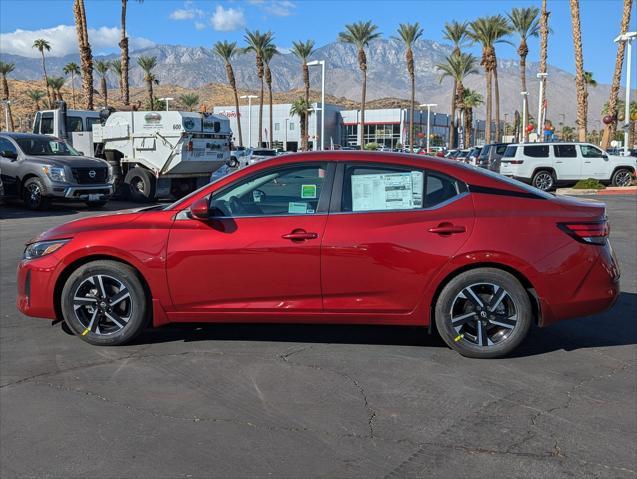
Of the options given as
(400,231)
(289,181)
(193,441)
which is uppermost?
(289,181)

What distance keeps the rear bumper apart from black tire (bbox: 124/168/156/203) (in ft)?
52.7

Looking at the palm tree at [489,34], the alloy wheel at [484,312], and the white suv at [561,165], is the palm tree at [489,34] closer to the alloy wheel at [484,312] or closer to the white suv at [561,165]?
the white suv at [561,165]

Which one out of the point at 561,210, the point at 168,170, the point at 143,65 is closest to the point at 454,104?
the point at 143,65

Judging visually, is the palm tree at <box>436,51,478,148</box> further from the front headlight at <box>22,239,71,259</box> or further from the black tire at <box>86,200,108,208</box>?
the front headlight at <box>22,239,71,259</box>

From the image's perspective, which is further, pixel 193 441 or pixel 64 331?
pixel 64 331

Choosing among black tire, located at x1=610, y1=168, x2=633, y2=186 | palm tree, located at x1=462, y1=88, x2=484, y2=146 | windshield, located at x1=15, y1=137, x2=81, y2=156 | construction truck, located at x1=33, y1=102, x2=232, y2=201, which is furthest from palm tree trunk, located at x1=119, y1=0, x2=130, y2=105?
palm tree, located at x1=462, y1=88, x2=484, y2=146

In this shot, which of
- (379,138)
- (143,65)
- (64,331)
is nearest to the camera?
(64,331)

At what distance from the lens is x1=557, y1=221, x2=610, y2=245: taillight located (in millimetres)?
4871

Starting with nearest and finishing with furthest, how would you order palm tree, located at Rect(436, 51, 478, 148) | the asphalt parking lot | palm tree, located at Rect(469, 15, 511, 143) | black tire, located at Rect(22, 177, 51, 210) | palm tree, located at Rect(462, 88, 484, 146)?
the asphalt parking lot
black tire, located at Rect(22, 177, 51, 210)
palm tree, located at Rect(469, 15, 511, 143)
palm tree, located at Rect(436, 51, 478, 148)
palm tree, located at Rect(462, 88, 484, 146)

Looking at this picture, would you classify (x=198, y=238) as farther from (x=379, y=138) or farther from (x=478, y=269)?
(x=379, y=138)

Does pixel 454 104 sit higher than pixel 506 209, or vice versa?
pixel 454 104

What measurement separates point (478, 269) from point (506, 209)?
20.6 inches

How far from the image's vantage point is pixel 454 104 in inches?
2468

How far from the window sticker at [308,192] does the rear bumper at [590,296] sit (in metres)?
1.96
